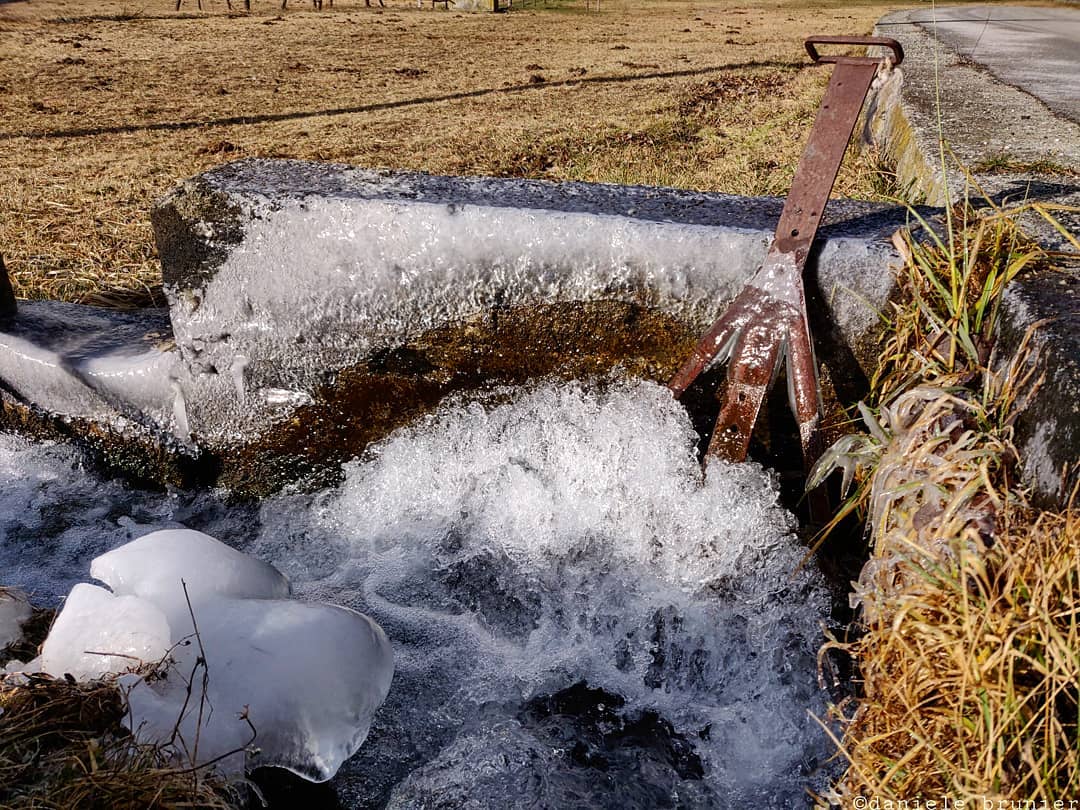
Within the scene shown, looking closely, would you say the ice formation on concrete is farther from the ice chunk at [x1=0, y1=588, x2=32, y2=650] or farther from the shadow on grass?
the shadow on grass

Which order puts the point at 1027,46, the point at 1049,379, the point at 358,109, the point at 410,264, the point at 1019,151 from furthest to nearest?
the point at 358,109 < the point at 1027,46 < the point at 1019,151 < the point at 410,264 < the point at 1049,379

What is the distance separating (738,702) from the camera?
6.59ft

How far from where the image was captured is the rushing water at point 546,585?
1.86m

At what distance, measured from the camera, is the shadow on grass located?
5.67m

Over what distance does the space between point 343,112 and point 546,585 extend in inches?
204

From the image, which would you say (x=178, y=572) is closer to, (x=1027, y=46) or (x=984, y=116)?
(x=984, y=116)

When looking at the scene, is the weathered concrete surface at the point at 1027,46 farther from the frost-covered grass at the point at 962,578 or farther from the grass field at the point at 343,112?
the frost-covered grass at the point at 962,578

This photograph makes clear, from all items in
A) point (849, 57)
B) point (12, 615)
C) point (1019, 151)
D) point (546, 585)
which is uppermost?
point (849, 57)

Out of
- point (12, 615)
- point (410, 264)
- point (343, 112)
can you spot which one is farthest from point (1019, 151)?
point (343, 112)

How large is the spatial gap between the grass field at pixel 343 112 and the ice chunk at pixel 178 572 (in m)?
1.70

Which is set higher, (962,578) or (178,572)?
(962,578)

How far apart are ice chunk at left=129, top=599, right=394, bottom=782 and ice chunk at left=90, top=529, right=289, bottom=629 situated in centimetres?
5

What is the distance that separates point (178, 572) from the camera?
1.85 m

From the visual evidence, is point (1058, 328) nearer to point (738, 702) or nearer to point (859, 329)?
point (859, 329)
